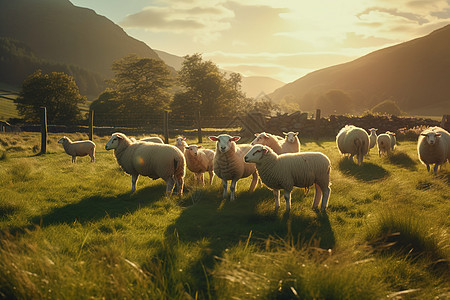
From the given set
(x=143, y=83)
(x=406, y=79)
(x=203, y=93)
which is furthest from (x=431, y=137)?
(x=406, y=79)

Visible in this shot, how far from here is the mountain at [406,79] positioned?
11762 cm

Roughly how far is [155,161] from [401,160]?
9.64m

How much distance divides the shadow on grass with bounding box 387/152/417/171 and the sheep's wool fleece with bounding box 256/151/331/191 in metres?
6.52

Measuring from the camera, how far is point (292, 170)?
214 inches

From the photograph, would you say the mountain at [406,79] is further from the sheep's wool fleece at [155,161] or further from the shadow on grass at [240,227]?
the shadow on grass at [240,227]

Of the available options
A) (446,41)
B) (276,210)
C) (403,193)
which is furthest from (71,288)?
(446,41)

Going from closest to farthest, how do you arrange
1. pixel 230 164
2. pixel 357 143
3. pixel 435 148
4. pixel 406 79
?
pixel 230 164, pixel 435 148, pixel 357 143, pixel 406 79

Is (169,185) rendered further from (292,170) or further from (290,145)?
(290,145)

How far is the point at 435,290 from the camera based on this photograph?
2734 millimetres

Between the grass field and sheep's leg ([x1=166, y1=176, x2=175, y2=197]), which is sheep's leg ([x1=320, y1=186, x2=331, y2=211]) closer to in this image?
the grass field

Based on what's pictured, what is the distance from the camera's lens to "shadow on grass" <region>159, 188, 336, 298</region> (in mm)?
3822

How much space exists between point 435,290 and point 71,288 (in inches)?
135

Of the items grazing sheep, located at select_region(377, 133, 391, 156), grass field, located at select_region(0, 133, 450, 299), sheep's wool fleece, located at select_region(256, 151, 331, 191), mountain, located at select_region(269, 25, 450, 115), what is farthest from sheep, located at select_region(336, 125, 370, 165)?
mountain, located at select_region(269, 25, 450, 115)

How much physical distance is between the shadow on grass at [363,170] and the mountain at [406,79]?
4229 inches
